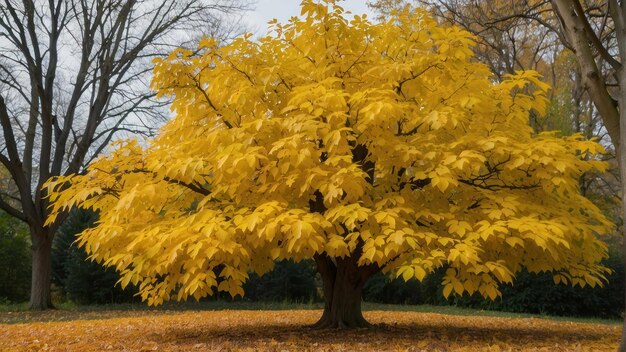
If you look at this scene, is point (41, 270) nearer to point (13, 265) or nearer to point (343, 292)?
point (13, 265)

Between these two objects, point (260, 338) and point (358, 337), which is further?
point (260, 338)

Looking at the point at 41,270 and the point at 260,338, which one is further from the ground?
the point at 41,270

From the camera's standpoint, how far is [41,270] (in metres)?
13.9

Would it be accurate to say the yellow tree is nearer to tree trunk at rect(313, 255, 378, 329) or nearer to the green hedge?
tree trunk at rect(313, 255, 378, 329)

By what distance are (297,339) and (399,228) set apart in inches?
82.8

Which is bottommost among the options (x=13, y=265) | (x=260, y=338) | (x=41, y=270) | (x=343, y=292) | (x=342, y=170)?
(x=260, y=338)

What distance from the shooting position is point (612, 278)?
47.9 feet

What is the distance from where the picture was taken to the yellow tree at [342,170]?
5324mm

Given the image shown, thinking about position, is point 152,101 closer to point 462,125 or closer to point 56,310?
point 56,310

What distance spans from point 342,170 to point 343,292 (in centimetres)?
289

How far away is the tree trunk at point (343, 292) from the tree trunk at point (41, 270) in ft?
29.6

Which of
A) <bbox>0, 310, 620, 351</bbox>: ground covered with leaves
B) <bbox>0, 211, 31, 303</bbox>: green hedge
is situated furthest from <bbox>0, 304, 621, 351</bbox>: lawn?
<bbox>0, 211, 31, 303</bbox>: green hedge

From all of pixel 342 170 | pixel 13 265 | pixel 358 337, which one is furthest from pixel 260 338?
pixel 13 265

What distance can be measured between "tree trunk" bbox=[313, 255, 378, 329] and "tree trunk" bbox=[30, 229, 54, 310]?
9.01 meters
